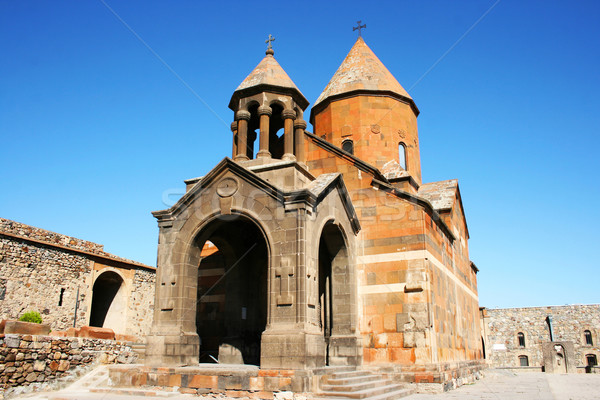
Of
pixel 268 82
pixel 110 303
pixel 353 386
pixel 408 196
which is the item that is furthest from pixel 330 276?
pixel 110 303

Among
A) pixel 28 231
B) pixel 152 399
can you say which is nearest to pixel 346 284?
pixel 152 399

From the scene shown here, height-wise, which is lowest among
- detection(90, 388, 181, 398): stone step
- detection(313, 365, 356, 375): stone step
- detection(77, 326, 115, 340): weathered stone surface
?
detection(90, 388, 181, 398): stone step

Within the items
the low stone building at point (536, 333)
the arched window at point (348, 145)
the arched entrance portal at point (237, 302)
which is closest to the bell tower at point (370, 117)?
the arched window at point (348, 145)

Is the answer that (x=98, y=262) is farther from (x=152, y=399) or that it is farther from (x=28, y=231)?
(x=152, y=399)

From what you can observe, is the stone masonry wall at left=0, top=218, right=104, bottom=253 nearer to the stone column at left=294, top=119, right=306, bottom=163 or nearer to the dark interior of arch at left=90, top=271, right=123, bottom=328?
the dark interior of arch at left=90, top=271, right=123, bottom=328

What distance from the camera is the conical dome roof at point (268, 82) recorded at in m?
12.6

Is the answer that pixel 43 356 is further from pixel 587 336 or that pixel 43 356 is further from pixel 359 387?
pixel 587 336

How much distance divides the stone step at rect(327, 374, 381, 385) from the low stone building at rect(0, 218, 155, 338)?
10330 mm

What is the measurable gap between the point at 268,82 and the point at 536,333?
33962mm

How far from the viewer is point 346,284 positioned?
1207 centimetres

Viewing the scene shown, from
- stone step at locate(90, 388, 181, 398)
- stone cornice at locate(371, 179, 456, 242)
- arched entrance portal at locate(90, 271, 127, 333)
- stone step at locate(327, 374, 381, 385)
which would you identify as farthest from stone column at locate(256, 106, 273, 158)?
arched entrance portal at locate(90, 271, 127, 333)

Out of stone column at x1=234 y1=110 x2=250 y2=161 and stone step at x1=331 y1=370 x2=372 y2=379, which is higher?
stone column at x1=234 y1=110 x2=250 y2=161

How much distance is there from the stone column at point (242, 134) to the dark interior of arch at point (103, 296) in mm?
9217

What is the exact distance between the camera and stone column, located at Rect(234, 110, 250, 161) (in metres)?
12.5
